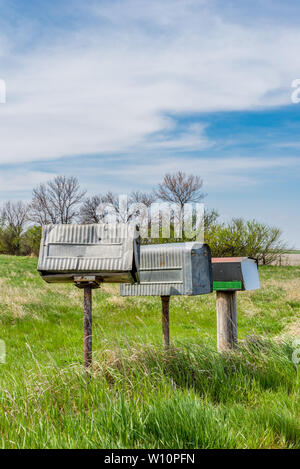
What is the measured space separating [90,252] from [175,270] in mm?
1050

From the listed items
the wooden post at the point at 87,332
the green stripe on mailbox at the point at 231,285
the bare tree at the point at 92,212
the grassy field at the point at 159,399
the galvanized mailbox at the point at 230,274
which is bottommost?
the grassy field at the point at 159,399

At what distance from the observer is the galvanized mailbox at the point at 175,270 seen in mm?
4309

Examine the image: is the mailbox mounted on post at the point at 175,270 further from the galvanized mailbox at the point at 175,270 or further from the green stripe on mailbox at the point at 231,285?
the green stripe on mailbox at the point at 231,285

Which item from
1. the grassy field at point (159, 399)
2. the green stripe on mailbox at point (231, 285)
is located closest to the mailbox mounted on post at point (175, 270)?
the green stripe on mailbox at point (231, 285)

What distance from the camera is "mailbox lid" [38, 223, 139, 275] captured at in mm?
3549

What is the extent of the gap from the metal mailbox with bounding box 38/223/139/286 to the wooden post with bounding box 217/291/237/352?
1.68m

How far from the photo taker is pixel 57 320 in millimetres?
9602

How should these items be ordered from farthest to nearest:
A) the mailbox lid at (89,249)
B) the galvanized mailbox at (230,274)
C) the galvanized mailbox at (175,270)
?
the galvanized mailbox at (230,274) < the galvanized mailbox at (175,270) < the mailbox lid at (89,249)

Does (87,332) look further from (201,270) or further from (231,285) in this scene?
(231,285)

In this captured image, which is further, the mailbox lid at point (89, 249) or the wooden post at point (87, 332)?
the wooden post at point (87, 332)

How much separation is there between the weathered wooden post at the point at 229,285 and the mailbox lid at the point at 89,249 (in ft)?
4.51
